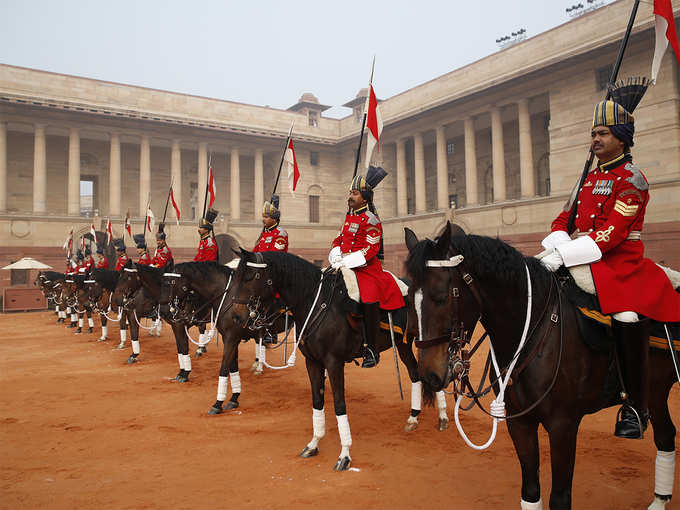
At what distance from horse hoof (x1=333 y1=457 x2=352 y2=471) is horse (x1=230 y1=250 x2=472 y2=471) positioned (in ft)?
1.56

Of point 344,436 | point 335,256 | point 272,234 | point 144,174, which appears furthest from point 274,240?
point 144,174

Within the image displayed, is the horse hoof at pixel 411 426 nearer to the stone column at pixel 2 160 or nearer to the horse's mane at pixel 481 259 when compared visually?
the horse's mane at pixel 481 259

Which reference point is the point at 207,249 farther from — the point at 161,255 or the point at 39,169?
the point at 39,169

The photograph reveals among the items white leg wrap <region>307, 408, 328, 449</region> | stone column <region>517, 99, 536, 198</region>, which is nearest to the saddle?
white leg wrap <region>307, 408, 328, 449</region>

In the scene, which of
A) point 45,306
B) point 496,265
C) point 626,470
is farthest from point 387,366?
point 45,306

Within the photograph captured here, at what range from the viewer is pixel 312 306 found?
5.77 meters

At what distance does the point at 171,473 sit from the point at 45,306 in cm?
2727

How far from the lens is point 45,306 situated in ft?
89.8

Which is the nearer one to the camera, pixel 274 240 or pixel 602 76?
pixel 274 240

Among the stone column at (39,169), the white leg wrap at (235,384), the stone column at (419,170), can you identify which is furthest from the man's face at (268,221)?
the stone column at (39,169)

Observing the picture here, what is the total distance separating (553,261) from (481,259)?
2.01ft

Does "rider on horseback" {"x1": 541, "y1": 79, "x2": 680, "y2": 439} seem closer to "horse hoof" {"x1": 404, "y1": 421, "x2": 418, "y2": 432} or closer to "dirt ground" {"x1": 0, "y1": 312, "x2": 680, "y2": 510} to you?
"dirt ground" {"x1": 0, "y1": 312, "x2": 680, "y2": 510}

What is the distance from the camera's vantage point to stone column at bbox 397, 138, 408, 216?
3528 centimetres

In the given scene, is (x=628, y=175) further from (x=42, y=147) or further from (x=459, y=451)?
(x=42, y=147)
